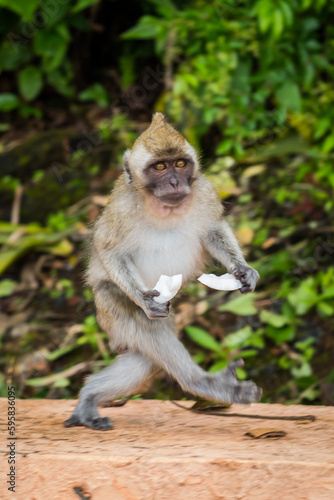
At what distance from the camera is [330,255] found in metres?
7.34

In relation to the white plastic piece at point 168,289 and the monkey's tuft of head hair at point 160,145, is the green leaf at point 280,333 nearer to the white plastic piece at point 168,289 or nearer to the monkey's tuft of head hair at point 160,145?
the monkey's tuft of head hair at point 160,145

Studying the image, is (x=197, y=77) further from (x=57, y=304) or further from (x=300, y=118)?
(x=57, y=304)

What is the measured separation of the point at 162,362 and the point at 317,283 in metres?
2.99

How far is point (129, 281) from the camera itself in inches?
172

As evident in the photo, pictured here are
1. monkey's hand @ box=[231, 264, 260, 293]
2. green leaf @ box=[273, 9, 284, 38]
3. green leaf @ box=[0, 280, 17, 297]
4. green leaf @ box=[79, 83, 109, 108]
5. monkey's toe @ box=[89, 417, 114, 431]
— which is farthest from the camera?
green leaf @ box=[79, 83, 109, 108]

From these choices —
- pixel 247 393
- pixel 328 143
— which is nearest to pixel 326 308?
pixel 328 143

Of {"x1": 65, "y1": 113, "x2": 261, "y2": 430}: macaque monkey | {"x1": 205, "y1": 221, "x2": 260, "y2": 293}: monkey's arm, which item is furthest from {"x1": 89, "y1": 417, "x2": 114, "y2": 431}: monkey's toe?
{"x1": 205, "y1": 221, "x2": 260, "y2": 293}: monkey's arm

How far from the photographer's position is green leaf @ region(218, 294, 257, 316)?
679 centimetres

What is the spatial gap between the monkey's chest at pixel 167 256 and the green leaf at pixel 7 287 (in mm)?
4079

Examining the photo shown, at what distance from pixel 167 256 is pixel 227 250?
Answer: 14.4 inches

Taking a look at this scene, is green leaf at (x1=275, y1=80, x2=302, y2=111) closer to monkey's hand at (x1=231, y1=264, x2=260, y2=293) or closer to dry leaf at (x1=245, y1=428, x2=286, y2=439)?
monkey's hand at (x1=231, y1=264, x2=260, y2=293)

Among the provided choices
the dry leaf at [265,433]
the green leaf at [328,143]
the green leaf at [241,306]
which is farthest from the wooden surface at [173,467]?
the green leaf at [328,143]

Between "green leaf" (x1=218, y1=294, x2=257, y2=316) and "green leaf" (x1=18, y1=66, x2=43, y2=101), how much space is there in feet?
17.0

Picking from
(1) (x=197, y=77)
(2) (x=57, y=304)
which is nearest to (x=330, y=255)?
(1) (x=197, y=77)
